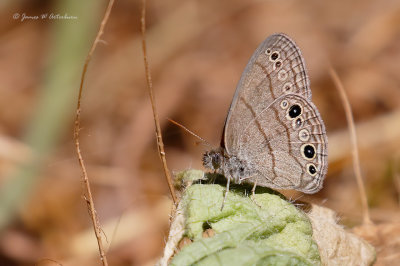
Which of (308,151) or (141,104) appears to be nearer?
(308,151)

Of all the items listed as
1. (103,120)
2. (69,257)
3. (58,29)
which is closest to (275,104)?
(58,29)

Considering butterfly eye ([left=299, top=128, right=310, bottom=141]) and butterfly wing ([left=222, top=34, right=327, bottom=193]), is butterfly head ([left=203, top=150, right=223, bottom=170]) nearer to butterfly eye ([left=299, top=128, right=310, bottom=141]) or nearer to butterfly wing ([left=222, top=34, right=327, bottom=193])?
butterfly wing ([left=222, top=34, right=327, bottom=193])

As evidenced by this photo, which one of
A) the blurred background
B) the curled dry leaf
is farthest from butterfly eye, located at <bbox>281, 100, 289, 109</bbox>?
the blurred background

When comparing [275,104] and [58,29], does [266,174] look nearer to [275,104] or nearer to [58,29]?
[275,104]

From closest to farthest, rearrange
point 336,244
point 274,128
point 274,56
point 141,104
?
point 336,244, point 274,56, point 274,128, point 141,104

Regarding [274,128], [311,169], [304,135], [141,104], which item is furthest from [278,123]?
[141,104]

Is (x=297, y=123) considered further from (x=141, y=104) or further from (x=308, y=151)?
(x=141, y=104)

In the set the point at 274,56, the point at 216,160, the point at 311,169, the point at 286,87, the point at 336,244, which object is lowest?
the point at 336,244
